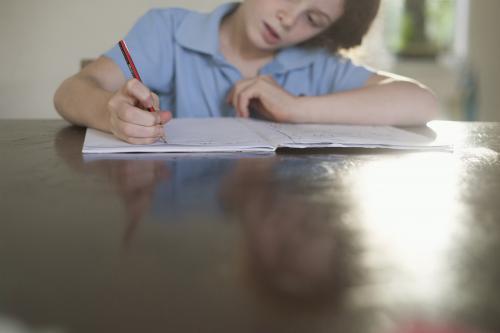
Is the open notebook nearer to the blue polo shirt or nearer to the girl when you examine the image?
the girl

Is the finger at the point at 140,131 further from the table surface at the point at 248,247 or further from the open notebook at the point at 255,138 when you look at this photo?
the table surface at the point at 248,247

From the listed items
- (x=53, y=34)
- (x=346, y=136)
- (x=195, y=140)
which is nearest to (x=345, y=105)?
(x=346, y=136)

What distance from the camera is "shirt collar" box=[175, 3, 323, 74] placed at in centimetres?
124

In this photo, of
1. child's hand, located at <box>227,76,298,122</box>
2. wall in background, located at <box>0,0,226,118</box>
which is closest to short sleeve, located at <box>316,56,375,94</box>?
child's hand, located at <box>227,76,298,122</box>

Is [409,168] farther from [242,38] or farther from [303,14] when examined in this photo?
[242,38]

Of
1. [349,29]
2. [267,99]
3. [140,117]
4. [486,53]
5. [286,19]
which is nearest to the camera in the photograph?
[140,117]

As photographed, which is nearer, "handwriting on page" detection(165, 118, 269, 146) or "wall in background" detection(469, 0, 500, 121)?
"handwriting on page" detection(165, 118, 269, 146)

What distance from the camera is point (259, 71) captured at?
128 centimetres

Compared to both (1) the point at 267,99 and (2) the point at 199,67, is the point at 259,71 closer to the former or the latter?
(2) the point at 199,67

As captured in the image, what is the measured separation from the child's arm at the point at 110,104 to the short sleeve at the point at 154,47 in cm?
10

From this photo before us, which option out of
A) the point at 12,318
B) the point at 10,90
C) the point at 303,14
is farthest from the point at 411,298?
the point at 10,90

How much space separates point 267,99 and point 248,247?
2.26 ft

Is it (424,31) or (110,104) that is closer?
(110,104)

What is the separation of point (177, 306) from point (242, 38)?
1.14m
